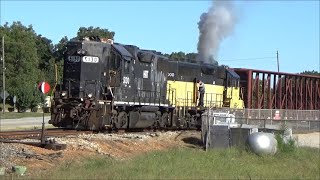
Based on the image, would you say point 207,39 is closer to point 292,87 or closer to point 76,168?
point 292,87

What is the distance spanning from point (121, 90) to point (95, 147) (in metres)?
6.61

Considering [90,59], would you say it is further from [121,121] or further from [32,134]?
[32,134]

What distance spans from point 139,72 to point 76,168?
13.1m

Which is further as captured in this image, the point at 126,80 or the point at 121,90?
the point at 126,80

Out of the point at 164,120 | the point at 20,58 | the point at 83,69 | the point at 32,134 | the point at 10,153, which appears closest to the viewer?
the point at 10,153

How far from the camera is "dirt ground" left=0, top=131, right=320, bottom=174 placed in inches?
560

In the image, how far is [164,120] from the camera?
91.1 ft

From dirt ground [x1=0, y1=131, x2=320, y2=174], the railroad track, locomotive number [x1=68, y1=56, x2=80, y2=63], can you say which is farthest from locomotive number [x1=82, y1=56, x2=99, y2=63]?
dirt ground [x1=0, y1=131, x2=320, y2=174]

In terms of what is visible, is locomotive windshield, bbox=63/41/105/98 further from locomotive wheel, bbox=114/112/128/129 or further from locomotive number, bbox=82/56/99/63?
locomotive wheel, bbox=114/112/128/129

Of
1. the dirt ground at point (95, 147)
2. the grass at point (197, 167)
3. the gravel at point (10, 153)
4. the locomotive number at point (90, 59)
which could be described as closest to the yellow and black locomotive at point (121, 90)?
the locomotive number at point (90, 59)

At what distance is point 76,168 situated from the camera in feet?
43.9

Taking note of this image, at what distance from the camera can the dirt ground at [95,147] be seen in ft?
46.6

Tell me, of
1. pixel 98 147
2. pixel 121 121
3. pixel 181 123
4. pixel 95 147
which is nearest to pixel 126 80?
pixel 121 121

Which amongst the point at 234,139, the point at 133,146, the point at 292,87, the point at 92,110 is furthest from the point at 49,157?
the point at 292,87
